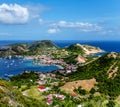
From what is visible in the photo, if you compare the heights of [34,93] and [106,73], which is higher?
[106,73]

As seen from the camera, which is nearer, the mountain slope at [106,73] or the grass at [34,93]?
the grass at [34,93]

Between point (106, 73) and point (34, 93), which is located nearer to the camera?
point (34, 93)

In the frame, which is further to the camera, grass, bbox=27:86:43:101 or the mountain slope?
the mountain slope

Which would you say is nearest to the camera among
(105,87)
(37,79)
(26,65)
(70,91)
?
(70,91)

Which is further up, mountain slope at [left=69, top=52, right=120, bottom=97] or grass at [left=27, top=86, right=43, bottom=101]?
mountain slope at [left=69, top=52, right=120, bottom=97]

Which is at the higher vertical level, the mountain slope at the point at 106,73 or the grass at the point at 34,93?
the mountain slope at the point at 106,73

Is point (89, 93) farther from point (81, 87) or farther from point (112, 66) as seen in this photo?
point (112, 66)

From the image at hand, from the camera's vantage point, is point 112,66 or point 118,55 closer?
point 112,66

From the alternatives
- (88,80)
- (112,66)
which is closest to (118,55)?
(112,66)

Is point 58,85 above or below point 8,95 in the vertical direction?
below

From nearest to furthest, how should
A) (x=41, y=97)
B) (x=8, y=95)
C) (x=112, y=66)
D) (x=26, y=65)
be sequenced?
1. (x=8, y=95)
2. (x=41, y=97)
3. (x=112, y=66)
4. (x=26, y=65)
